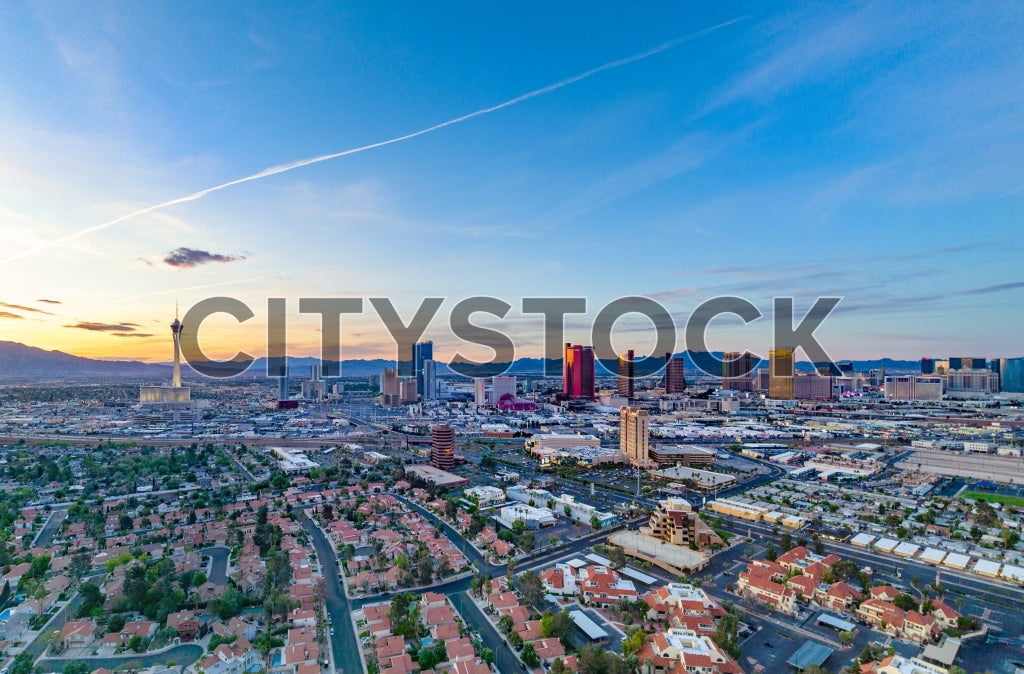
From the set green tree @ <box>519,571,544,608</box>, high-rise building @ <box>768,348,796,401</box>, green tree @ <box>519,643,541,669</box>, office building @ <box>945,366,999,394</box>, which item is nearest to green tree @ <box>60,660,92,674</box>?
green tree @ <box>519,643,541,669</box>

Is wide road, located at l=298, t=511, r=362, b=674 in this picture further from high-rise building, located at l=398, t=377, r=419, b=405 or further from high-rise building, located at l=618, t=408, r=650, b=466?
high-rise building, located at l=398, t=377, r=419, b=405

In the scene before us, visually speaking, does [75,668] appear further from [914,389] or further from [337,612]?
[914,389]

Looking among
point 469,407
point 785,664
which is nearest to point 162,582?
point 785,664

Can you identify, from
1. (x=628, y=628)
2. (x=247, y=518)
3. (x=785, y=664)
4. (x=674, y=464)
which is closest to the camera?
(x=785, y=664)

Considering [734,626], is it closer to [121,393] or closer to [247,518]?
[247,518]

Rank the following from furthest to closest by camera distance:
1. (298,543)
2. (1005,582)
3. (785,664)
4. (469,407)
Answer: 1. (469,407)
2. (298,543)
3. (1005,582)
4. (785,664)

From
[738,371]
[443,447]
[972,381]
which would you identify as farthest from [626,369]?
[443,447]

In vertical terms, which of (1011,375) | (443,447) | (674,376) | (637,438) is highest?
(1011,375)
